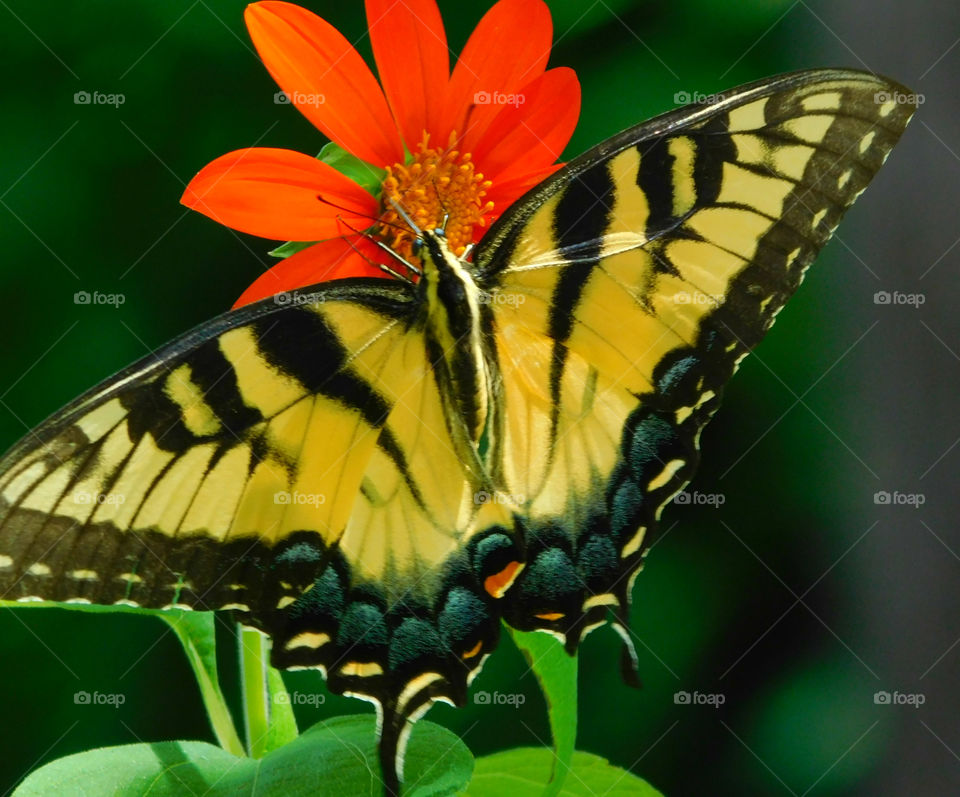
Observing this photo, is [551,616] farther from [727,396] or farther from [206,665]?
[727,396]

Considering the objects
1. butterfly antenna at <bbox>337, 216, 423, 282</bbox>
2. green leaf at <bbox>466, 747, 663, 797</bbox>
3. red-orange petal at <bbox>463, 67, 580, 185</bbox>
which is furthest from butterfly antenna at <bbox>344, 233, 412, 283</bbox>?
green leaf at <bbox>466, 747, 663, 797</bbox>

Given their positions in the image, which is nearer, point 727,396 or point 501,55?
point 501,55

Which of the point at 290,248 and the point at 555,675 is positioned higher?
the point at 290,248

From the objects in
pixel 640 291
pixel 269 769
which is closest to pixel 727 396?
pixel 640 291

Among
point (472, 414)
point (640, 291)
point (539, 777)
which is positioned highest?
point (640, 291)

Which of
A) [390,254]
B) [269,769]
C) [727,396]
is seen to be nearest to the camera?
[269,769]

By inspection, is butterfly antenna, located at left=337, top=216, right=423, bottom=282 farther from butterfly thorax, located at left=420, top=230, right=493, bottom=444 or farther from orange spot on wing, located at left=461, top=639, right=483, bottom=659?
orange spot on wing, located at left=461, top=639, right=483, bottom=659

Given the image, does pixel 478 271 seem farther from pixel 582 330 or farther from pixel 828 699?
pixel 828 699
